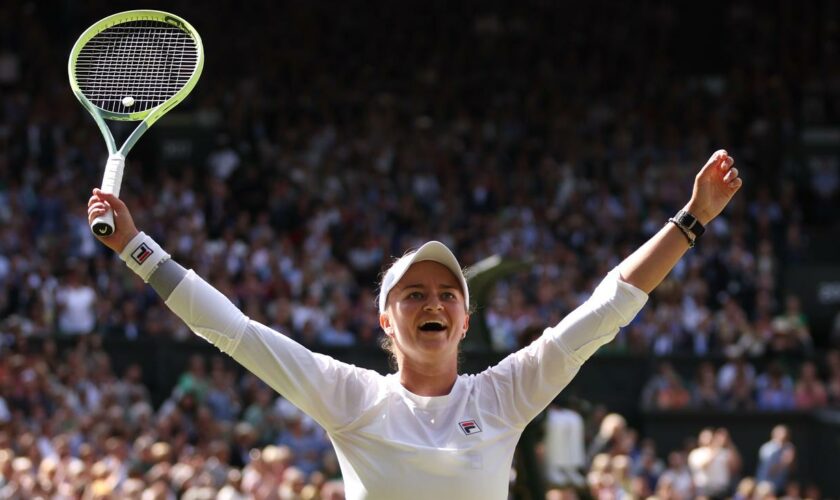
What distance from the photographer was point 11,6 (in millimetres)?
22891

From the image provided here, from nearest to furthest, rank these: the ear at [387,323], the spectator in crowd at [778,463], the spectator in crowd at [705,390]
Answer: the ear at [387,323]
the spectator in crowd at [778,463]
the spectator in crowd at [705,390]

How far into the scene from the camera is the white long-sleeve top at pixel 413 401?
12.4ft

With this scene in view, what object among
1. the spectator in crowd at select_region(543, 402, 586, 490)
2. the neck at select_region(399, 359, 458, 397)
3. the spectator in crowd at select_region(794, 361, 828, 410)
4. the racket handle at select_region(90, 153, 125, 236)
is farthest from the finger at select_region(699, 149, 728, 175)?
the spectator in crowd at select_region(794, 361, 828, 410)

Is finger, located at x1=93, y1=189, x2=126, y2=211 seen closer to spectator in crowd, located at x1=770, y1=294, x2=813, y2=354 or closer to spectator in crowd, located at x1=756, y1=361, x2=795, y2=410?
spectator in crowd, located at x1=756, y1=361, x2=795, y2=410

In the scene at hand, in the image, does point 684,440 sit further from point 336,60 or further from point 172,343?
point 336,60

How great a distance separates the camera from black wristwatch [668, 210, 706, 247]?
12.8 ft

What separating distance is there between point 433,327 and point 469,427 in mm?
255

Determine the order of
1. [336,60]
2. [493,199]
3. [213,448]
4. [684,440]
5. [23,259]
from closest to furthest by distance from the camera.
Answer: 1. [213,448]
2. [684,440]
3. [23,259]
4. [493,199]
5. [336,60]

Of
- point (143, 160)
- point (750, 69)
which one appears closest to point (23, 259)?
point (143, 160)

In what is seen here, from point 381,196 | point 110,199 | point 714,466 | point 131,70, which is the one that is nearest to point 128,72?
point 131,70

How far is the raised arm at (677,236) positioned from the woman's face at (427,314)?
415mm

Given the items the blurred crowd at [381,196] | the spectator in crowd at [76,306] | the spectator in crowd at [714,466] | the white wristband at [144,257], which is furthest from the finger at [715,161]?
the spectator in crowd at [76,306]

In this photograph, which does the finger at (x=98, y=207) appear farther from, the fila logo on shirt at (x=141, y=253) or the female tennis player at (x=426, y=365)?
the fila logo on shirt at (x=141, y=253)

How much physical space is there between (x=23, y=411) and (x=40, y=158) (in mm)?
5932
